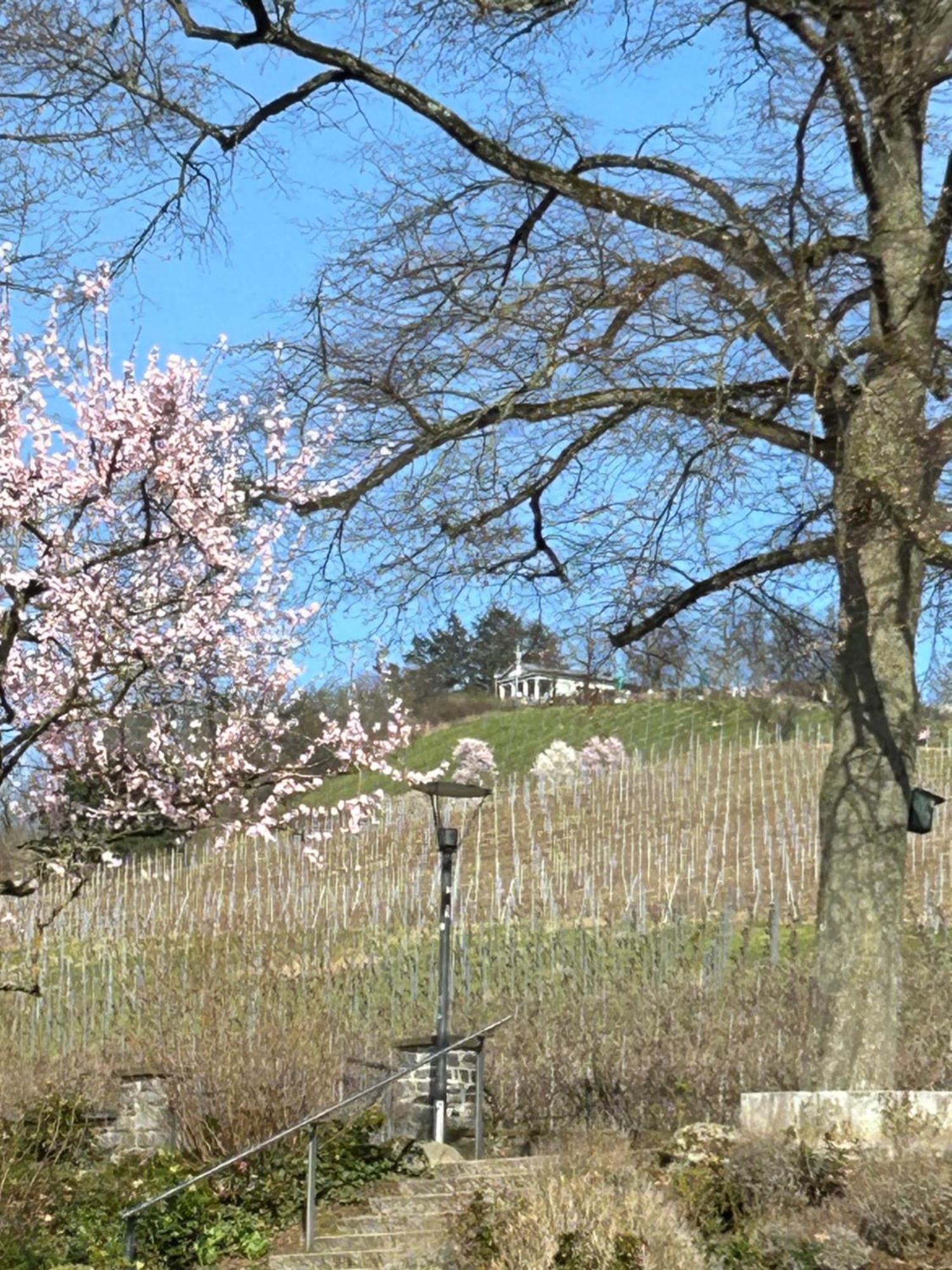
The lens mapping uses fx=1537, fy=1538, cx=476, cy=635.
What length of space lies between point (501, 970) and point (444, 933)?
3.62 metres

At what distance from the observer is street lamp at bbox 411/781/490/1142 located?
38.0 feet

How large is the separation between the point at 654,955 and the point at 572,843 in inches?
538

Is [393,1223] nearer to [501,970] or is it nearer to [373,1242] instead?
[373,1242]

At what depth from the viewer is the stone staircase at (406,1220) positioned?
902cm

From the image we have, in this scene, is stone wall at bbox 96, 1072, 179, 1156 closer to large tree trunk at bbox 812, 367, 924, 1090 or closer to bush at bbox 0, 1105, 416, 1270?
bush at bbox 0, 1105, 416, 1270

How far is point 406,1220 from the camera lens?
9.59m

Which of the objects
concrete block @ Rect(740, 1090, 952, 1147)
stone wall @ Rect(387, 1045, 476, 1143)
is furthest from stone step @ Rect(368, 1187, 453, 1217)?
concrete block @ Rect(740, 1090, 952, 1147)

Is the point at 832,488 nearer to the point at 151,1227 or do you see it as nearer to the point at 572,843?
the point at 151,1227

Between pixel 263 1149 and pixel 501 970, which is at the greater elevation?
pixel 501 970

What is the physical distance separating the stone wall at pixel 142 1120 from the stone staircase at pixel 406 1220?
198cm

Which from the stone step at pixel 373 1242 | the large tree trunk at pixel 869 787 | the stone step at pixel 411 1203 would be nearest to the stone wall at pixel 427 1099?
the stone step at pixel 411 1203

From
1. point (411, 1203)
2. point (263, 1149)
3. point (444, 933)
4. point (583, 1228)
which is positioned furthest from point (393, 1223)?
point (444, 933)

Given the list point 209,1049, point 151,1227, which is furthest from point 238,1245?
point 209,1049

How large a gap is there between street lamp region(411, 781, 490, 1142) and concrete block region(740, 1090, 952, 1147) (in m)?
2.59
